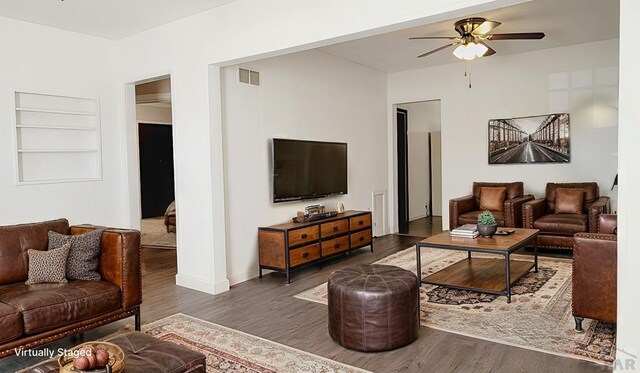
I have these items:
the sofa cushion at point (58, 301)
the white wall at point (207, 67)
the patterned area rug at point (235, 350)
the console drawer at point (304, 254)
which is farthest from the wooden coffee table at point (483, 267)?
the sofa cushion at point (58, 301)

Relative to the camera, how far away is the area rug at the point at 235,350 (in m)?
2.77

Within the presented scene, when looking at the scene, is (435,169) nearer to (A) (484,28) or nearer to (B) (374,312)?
(A) (484,28)

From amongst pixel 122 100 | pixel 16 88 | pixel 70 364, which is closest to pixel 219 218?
pixel 122 100

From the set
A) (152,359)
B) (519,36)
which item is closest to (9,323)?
(152,359)

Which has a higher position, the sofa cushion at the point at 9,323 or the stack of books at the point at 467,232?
the stack of books at the point at 467,232

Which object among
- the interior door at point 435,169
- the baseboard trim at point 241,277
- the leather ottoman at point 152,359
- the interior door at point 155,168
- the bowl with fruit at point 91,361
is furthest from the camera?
the interior door at point 155,168

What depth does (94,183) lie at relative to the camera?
16.9 feet

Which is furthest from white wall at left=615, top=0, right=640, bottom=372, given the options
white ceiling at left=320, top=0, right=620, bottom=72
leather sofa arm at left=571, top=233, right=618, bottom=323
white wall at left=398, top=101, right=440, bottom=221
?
white wall at left=398, top=101, right=440, bottom=221

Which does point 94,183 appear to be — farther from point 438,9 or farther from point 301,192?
point 438,9

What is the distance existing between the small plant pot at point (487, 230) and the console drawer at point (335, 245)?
1786 mm

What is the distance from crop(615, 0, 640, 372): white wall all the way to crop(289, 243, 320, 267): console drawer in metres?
3.07

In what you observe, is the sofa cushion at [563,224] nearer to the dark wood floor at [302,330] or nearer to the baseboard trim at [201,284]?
the dark wood floor at [302,330]

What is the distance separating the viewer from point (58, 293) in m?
2.93

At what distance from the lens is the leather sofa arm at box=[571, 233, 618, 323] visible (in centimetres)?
292
